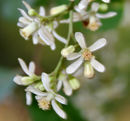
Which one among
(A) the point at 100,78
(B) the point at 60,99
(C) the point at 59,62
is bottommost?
(A) the point at 100,78

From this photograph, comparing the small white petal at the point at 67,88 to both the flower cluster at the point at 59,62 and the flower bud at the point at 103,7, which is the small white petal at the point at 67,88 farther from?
the flower bud at the point at 103,7

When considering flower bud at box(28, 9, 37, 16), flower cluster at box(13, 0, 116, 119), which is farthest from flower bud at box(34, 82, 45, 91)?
flower bud at box(28, 9, 37, 16)

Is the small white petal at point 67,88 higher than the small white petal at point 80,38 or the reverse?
the reverse

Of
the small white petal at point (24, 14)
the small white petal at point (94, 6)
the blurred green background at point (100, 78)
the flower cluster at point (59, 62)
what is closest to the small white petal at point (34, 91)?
the flower cluster at point (59, 62)

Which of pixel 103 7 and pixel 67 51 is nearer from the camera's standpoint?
pixel 67 51

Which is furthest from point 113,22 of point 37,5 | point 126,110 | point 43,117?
point 126,110

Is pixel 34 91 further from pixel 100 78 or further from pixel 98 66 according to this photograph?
pixel 100 78

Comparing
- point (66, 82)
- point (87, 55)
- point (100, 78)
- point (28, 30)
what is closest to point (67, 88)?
point (66, 82)
